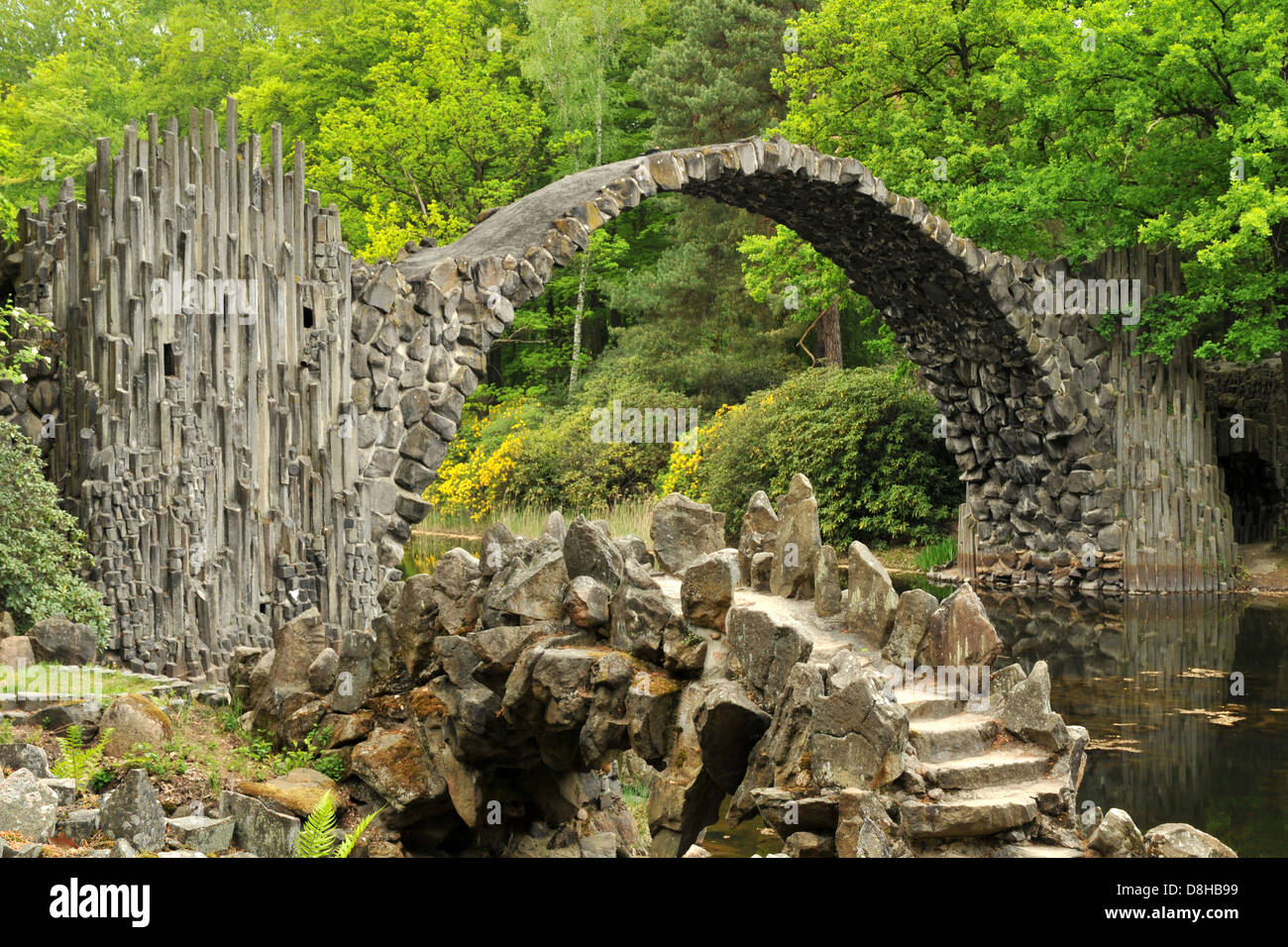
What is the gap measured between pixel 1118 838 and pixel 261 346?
7.75 m

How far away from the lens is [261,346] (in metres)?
10.1

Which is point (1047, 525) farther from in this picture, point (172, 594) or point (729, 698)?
point (729, 698)

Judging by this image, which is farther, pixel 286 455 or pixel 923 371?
pixel 923 371

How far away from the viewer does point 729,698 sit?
5.19m

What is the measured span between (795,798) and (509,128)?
2516 centimetres

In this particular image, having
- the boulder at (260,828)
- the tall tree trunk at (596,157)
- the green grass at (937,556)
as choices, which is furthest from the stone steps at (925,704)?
the tall tree trunk at (596,157)

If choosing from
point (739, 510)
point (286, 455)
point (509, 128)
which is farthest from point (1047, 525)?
point (509, 128)

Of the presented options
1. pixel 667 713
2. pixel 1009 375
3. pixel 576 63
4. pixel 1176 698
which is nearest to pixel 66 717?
pixel 667 713

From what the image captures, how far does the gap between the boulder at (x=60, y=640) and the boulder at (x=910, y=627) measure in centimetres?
499

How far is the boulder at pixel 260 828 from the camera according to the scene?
5547 millimetres

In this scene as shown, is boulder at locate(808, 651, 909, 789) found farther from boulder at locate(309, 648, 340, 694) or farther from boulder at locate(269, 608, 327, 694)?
boulder at locate(269, 608, 327, 694)

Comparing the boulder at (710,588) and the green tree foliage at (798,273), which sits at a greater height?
the green tree foliage at (798,273)

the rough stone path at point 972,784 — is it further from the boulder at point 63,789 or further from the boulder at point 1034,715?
the boulder at point 63,789

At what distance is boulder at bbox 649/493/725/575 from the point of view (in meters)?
6.96
